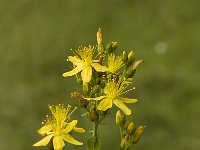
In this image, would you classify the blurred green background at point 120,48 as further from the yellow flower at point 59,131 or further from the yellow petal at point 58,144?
the yellow petal at point 58,144

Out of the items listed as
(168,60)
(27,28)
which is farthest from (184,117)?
(27,28)

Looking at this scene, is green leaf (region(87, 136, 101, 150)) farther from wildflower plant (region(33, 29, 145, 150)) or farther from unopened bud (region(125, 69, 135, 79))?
unopened bud (region(125, 69, 135, 79))

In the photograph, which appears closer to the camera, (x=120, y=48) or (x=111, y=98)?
(x=111, y=98)

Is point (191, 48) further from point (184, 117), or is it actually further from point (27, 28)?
point (27, 28)

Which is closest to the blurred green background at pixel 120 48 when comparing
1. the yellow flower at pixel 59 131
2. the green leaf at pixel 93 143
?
the yellow flower at pixel 59 131

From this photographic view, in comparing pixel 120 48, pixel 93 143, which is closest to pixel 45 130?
pixel 93 143

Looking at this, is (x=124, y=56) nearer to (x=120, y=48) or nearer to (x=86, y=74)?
(x=86, y=74)
